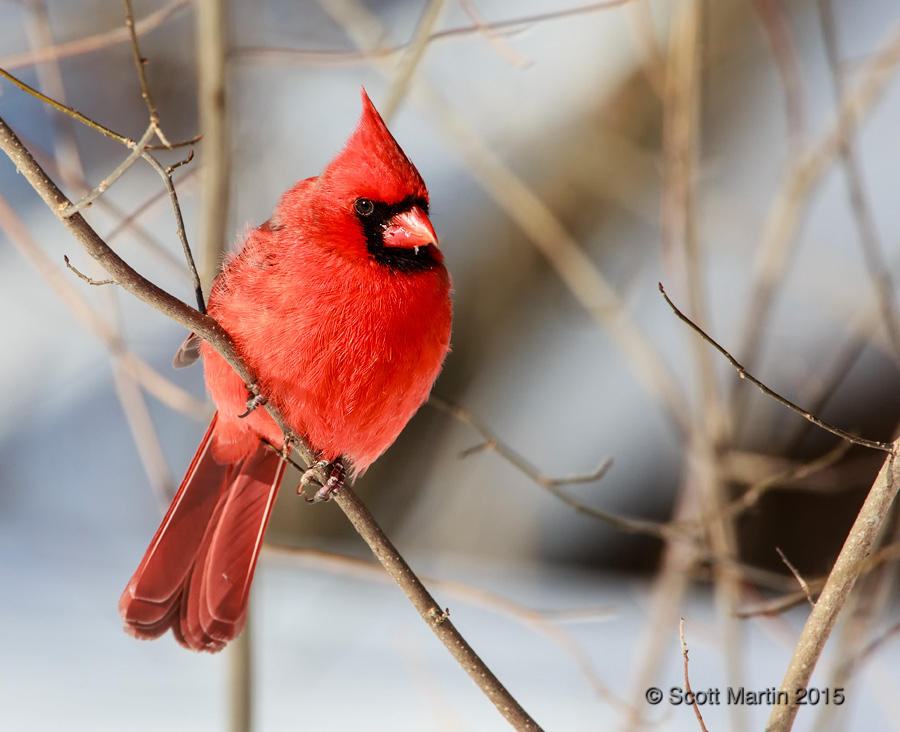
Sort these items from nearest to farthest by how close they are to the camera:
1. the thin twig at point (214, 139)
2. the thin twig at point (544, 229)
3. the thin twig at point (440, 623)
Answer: the thin twig at point (440, 623), the thin twig at point (214, 139), the thin twig at point (544, 229)

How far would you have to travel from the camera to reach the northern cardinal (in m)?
1.77

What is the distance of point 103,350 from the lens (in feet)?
13.1

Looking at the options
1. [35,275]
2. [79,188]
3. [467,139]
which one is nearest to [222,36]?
[79,188]

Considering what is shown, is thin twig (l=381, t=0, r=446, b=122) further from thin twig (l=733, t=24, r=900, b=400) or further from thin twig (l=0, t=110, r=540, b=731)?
thin twig (l=733, t=24, r=900, b=400)

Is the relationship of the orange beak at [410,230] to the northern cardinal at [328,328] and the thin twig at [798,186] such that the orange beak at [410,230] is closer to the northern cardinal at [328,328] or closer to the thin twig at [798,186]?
the northern cardinal at [328,328]

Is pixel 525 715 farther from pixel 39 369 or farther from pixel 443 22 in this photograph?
pixel 39 369

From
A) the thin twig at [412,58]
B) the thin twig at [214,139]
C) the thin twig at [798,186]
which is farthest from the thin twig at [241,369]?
the thin twig at [798,186]

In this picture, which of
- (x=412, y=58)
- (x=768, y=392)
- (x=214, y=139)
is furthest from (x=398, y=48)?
(x=768, y=392)

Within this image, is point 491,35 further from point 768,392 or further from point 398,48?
point 768,392

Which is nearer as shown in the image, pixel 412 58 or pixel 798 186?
pixel 412 58

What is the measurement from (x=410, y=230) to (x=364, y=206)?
12cm

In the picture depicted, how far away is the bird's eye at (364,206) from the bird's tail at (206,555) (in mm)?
584

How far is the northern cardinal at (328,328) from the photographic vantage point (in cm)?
177

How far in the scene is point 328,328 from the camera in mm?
1763
